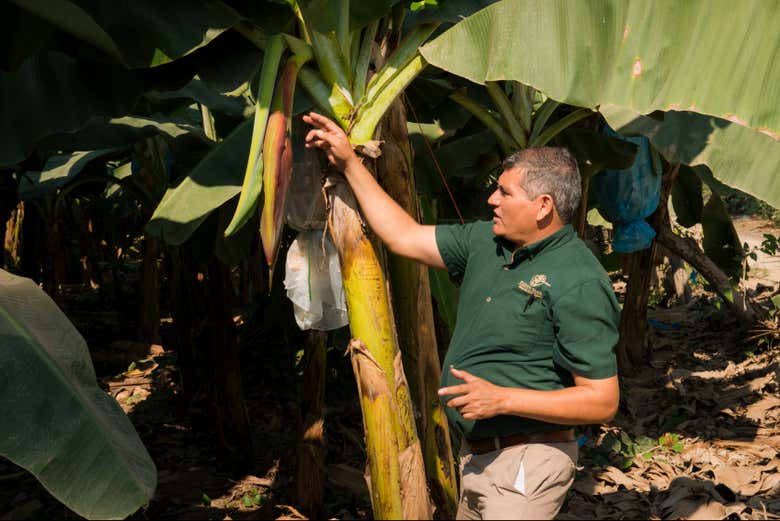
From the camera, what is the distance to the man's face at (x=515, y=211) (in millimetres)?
2787

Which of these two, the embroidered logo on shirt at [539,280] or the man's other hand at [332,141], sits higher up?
the man's other hand at [332,141]

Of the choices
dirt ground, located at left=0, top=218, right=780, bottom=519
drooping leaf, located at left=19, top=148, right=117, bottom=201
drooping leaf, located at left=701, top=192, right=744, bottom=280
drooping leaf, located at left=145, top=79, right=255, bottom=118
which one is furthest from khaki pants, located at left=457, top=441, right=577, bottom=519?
drooping leaf, located at left=701, top=192, right=744, bottom=280

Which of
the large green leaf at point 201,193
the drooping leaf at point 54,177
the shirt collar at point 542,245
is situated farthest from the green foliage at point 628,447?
the drooping leaf at point 54,177

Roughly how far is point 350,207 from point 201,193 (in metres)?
1.25

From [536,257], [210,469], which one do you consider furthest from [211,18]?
[210,469]

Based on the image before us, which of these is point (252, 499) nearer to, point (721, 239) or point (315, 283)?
point (315, 283)

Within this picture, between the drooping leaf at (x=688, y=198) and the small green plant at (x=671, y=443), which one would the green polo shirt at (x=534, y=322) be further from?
the drooping leaf at (x=688, y=198)

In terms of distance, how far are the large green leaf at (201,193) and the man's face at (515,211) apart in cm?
A: 163

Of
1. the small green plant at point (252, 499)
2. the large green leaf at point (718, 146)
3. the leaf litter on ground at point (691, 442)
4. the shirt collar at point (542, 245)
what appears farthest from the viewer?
the small green plant at point (252, 499)

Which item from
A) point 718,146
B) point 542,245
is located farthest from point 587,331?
point 718,146

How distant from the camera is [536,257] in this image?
110 inches

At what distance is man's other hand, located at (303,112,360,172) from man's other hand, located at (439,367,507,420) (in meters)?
0.99

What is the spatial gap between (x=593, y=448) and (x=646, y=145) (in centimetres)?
231

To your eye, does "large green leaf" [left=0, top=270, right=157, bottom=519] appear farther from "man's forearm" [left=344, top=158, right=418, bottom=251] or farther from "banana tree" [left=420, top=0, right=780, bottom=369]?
"banana tree" [left=420, top=0, right=780, bottom=369]
